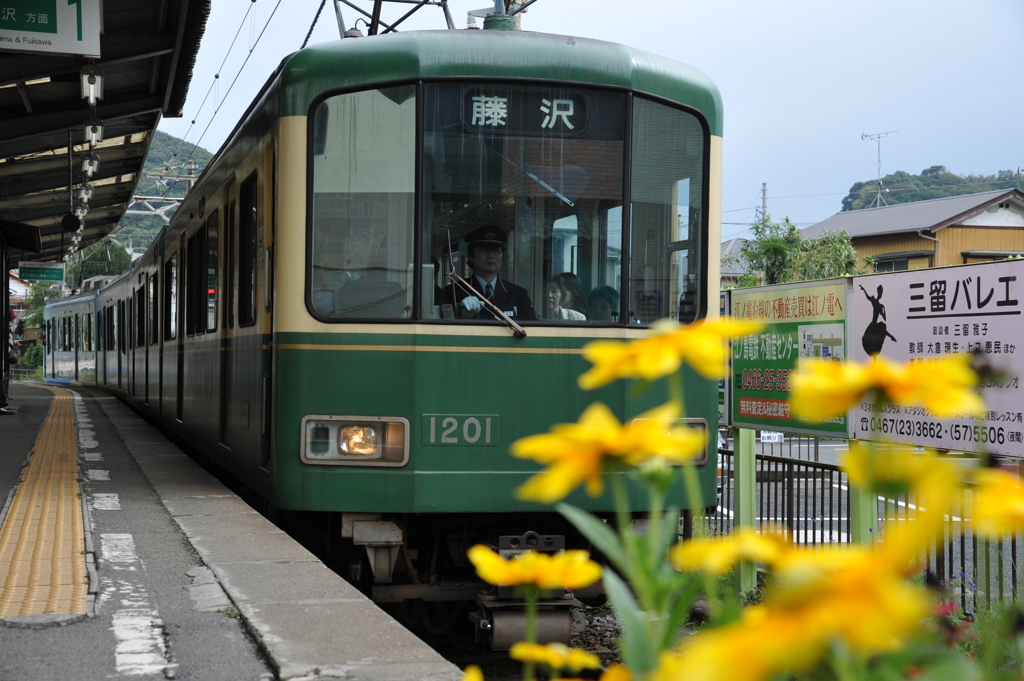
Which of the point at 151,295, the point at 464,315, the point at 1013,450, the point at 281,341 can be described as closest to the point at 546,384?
the point at 464,315

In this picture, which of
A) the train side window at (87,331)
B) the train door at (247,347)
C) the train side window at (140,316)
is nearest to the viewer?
the train door at (247,347)

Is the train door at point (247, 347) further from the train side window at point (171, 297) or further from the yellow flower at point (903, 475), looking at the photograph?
the yellow flower at point (903, 475)

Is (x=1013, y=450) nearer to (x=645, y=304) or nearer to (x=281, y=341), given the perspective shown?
(x=645, y=304)

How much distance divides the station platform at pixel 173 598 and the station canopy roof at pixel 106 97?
5458 millimetres

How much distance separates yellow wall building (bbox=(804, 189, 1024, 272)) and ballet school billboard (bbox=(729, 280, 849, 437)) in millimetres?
31913

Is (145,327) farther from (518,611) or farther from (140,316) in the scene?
(518,611)

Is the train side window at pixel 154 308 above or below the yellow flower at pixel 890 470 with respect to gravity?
above

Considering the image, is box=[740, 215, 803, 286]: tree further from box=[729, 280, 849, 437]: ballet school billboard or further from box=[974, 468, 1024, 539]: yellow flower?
box=[974, 468, 1024, 539]: yellow flower

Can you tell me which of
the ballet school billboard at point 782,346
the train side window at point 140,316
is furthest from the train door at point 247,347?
the train side window at point 140,316

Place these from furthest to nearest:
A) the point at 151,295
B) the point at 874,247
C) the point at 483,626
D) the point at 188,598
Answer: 1. the point at 874,247
2. the point at 151,295
3. the point at 483,626
4. the point at 188,598

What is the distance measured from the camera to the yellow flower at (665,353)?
1038 mm

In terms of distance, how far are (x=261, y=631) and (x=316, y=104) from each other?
2733 mm

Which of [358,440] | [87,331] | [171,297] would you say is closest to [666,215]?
[358,440]

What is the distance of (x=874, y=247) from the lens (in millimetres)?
40438
